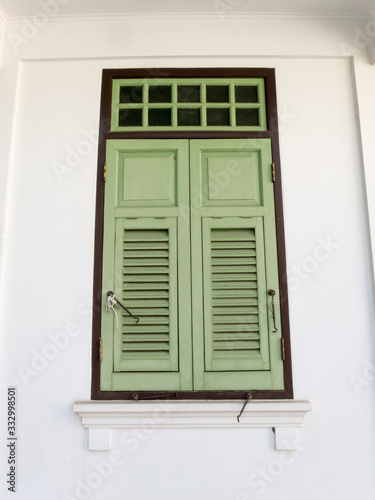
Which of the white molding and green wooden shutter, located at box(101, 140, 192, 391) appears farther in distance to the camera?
the white molding

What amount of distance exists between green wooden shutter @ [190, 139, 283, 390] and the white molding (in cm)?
90

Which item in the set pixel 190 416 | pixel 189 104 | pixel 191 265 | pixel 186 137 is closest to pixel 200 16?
pixel 189 104

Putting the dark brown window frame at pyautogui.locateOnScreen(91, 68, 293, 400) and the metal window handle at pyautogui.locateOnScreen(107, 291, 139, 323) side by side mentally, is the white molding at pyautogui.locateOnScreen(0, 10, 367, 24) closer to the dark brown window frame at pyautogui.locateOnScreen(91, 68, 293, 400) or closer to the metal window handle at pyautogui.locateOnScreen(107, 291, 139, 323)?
the dark brown window frame at pyautogui.locateOnScreen(91, 68, 293, 400)

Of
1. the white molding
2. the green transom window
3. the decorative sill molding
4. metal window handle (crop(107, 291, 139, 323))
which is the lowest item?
the decorative sill molding

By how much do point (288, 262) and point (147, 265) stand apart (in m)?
0.89

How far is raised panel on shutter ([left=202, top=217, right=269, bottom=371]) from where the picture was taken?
2.62 metres

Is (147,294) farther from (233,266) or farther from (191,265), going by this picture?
(233,266)

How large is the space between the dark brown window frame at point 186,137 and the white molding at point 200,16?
37 centimetres

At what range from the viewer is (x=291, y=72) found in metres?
2.98

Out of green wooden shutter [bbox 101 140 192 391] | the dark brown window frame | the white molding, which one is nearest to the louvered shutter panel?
green wooden shutter [bbox 101 140 192 391]

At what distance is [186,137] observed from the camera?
2859mm

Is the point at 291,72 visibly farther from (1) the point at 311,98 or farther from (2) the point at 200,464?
(2) the point at 200,464

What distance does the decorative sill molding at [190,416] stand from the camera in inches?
99.0

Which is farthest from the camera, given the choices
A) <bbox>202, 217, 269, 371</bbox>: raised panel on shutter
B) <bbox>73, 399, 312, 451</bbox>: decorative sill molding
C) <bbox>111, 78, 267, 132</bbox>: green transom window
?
<bbox>111, 78, 267, 132</bbox>: green transom window
